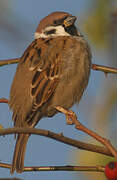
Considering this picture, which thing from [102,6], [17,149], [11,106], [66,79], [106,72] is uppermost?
[102,6]

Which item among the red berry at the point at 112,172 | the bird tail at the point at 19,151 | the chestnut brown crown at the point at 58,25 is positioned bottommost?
the bird tail at the point at 19,151

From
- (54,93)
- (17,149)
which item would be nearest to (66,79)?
(54,93)

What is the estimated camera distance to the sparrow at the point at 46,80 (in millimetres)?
3219

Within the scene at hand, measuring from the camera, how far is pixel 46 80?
10.9 feet

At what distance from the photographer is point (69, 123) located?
2611 millimetres

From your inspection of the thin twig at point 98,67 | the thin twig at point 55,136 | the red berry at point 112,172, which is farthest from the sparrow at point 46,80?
the red berry at point 112,172

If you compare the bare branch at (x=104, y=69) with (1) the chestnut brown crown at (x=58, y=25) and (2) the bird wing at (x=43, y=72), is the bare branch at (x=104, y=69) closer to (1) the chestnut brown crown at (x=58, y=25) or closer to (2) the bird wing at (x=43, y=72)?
(2) the bird wing at (x=43, y=72)

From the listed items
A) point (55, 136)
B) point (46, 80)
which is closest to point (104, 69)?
point (46, 80)

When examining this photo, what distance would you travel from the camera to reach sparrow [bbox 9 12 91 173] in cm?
322

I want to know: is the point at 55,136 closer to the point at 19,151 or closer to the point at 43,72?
the point at 19,151

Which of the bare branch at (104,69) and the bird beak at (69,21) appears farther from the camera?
the bird beak at (69,21)

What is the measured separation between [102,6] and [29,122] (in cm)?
148

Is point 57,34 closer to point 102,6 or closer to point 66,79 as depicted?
point 66,79

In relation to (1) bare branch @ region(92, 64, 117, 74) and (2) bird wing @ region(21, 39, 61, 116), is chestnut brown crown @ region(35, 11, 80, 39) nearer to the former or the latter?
(2) bird wing @ region(21, 39, 61, 116)
